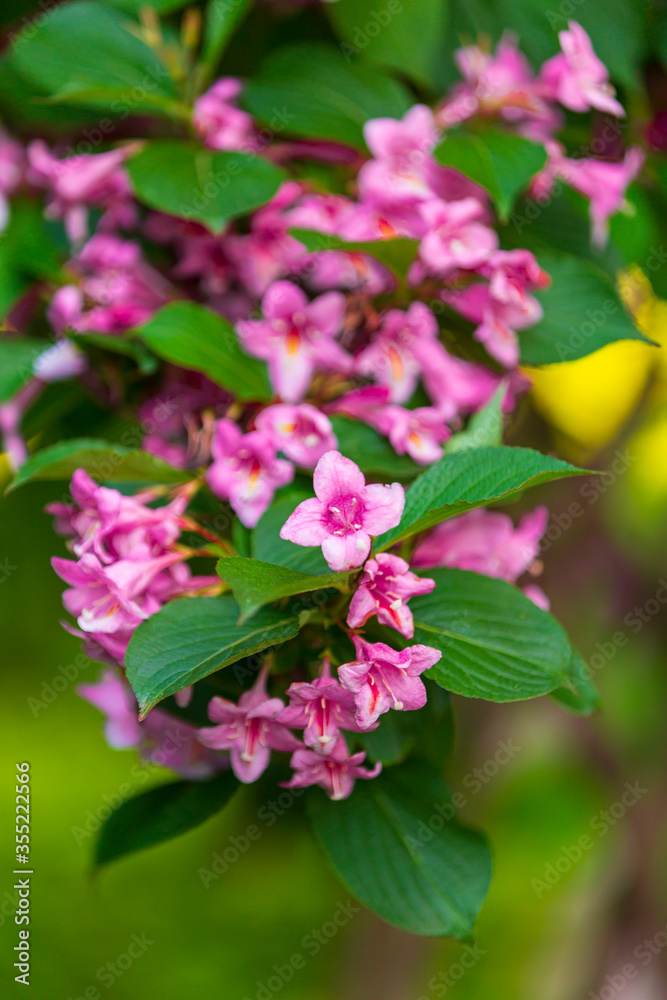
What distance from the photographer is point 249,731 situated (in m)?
0.86

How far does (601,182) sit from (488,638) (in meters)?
0.69

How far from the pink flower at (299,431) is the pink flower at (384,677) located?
10.5 inches

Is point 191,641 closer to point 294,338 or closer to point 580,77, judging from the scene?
point 294,338

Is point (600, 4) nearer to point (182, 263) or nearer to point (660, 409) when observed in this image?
point (182, 263)

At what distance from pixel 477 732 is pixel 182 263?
1802 mm

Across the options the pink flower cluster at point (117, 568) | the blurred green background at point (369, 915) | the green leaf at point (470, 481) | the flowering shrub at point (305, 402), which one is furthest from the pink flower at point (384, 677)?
the blurred green background at point (369, 915)

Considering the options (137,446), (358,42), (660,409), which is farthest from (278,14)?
(660,409)

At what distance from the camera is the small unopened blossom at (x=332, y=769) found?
31.7 inches

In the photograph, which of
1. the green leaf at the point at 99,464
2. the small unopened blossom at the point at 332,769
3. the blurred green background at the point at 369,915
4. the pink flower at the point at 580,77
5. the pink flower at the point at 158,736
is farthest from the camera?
the blurred green background at the point at 369,915

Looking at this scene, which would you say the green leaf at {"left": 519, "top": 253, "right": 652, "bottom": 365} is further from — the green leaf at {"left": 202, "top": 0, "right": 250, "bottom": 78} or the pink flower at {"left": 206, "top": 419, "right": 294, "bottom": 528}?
the green leaf at {"left": 202, "top": 0, "right": 250, "bottom": 78}

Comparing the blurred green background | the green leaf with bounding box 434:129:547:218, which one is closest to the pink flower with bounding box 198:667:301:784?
the green leaf with bounding box 434:129:547:218

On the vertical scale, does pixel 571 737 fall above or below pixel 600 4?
below

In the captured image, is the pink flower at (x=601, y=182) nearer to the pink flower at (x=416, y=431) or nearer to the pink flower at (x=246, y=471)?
the pink flower at (x=416, y=431)

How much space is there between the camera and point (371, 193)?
1077 millimetres
